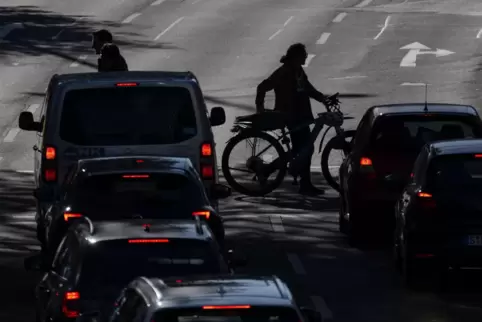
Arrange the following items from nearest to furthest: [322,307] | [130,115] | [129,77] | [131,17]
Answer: [322,307], [130,115], [129,77], [131,17]

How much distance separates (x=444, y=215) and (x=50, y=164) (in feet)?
14.1

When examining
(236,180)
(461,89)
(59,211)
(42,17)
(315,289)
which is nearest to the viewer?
(59,211)

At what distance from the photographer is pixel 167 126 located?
18.5 meters

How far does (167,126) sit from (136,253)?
597 cm

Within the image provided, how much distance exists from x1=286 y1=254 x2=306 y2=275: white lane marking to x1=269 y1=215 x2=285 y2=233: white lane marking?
2.00 meters

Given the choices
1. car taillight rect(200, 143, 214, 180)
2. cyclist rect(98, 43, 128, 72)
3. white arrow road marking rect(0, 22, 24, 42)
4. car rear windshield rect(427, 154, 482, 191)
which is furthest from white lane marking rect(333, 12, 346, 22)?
car rear windshield rect(427, 154, 482, 191)

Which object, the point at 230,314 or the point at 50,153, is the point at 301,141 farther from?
the point at 230,314

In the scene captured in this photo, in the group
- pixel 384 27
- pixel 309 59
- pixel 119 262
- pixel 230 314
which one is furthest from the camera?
pixel 384 27

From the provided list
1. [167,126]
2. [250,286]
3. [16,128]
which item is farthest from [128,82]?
[16,128]

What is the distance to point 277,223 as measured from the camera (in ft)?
73.0

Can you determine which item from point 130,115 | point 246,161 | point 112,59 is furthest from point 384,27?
point 130,115

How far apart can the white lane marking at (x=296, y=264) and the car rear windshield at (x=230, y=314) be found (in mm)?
8817

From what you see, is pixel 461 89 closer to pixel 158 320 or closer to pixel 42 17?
pixel 42 17

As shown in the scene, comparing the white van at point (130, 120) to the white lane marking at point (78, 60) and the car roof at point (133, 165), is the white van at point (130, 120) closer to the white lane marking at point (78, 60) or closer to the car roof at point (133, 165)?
the car roof at point (133, 165)
